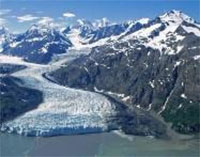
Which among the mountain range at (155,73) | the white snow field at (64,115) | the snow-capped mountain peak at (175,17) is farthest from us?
the snow-capped mountain peak at (175,17)

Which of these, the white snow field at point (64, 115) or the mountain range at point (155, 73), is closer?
the white snow field at point (64, 115)

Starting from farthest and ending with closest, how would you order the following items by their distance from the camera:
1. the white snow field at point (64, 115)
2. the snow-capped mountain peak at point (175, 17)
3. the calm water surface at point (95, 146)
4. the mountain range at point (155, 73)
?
the snow-capped mountain peak at point (175, 17)
the mountain range at point (155, 73)
the white snow field at point (64, 115)
the calm water surface at point (95, 146)

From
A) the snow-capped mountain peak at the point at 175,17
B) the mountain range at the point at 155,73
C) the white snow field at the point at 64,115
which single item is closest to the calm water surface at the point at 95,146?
the white snow field at the point at 64,115

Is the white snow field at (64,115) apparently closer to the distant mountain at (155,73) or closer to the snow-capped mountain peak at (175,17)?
the distant mountain at (155,73)

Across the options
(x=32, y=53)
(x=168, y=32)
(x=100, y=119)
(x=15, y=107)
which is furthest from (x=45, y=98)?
(x=32, y=53)

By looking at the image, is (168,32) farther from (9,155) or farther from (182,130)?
(9,155)

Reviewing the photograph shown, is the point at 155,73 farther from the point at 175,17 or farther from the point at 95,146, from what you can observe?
the point at 175,17

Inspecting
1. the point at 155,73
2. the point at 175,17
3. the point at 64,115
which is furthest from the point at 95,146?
the point at 175,17
